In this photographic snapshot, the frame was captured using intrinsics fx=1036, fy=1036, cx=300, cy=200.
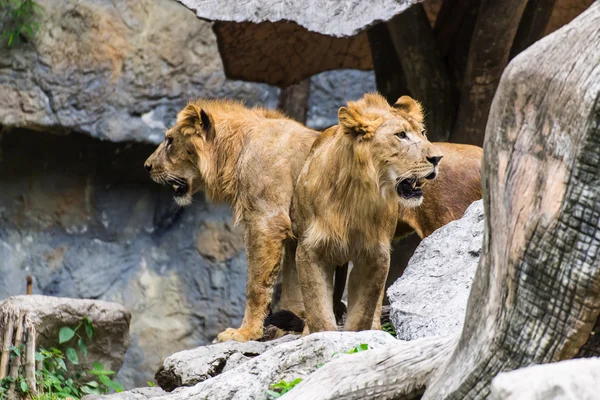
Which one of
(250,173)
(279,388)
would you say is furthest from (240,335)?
(279,388)

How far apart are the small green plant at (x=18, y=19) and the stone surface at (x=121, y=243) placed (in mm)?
1120

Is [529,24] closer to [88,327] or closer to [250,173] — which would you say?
[250,173]

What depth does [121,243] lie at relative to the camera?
1164 centimetres

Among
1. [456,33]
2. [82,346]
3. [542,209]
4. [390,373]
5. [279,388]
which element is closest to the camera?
[542,209]

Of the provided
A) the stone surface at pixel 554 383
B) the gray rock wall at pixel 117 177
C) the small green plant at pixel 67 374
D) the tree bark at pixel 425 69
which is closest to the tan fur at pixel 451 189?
the tree bark at pixel 425 69

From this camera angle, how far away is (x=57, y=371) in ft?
23.9

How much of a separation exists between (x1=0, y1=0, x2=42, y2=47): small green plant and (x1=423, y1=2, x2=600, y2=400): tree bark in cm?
822

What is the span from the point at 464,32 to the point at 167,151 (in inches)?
107

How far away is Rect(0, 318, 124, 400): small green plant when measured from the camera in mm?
6613

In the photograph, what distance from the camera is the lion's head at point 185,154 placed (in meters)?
7.71

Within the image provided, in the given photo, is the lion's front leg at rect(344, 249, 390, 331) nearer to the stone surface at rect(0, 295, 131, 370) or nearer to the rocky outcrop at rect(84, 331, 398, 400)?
the rocky outcrop at rect(84, 331, 398, 400)

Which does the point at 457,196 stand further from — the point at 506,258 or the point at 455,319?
the point at 506,258

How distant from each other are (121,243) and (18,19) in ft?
8.95

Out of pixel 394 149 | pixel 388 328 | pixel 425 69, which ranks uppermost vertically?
pixel 425 69
